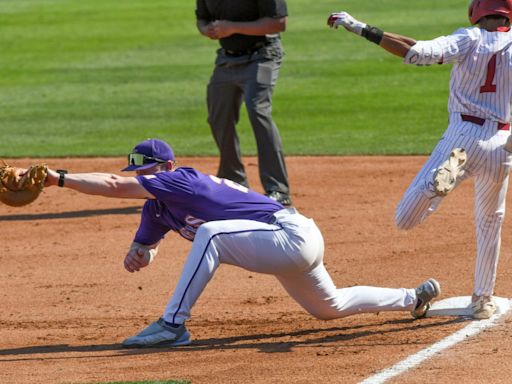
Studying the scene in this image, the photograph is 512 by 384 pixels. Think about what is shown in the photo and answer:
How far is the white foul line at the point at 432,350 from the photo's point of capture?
538cm

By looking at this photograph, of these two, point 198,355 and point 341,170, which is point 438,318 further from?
point 341,170

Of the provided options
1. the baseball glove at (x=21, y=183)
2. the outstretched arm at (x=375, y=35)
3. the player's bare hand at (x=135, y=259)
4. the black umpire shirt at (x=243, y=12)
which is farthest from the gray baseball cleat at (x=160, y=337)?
the black umpire shirt at (x=243, y=12)

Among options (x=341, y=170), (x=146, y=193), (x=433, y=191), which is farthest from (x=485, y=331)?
(x=341, y=170)

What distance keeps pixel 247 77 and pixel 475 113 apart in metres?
3.86

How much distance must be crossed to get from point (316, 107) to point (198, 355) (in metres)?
9.11

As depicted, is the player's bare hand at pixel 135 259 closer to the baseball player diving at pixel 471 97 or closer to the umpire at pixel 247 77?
the baseball player diving at pixel 471 97

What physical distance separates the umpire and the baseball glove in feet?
13.5

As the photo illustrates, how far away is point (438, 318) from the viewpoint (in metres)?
6.56

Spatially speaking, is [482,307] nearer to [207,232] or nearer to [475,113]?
[475,113]

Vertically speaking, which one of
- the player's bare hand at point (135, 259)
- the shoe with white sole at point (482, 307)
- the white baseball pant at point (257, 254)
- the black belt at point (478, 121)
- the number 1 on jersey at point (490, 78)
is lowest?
the shoe with white sole at point (482, 307)

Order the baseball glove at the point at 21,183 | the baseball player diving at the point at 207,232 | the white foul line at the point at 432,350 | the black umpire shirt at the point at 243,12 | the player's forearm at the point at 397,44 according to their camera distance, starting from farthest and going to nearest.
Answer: the black umpire shirt at the point at 243,12
the player's forearm at the point at 397,44
the baseball player diving at the point at 207,232
the baseball glove at the point at 21,183
the white foul line at the point at 432,350

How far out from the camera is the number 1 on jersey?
239 inches

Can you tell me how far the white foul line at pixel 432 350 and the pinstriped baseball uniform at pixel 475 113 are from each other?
2.17 ft

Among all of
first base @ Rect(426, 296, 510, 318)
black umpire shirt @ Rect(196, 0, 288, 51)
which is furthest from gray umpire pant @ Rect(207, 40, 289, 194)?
first base @ Rect(426, 296, 510, 318)
